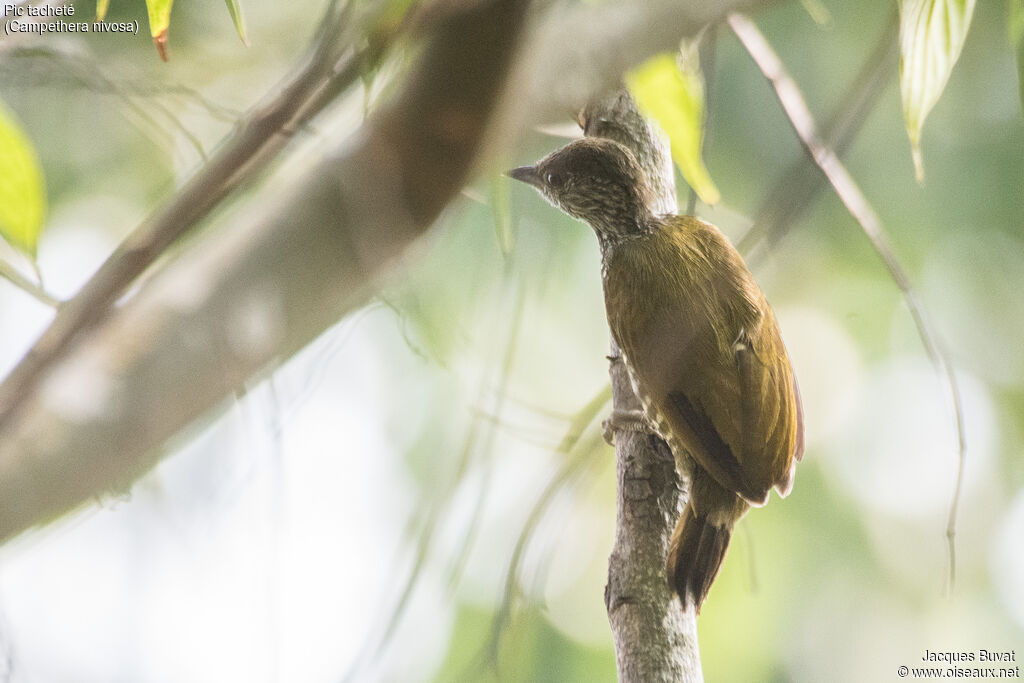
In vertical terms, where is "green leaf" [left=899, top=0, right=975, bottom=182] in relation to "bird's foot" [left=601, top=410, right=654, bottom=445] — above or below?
above

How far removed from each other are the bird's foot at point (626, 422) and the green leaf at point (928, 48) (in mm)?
577

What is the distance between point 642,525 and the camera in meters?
1.29

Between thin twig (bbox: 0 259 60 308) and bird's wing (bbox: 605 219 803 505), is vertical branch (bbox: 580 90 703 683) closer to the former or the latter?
bird's wing (bbox: 605 219 803 505)

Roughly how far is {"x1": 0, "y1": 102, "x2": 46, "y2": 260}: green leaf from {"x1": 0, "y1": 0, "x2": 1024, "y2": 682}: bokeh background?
7 centimetres

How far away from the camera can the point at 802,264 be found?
1.03 metres

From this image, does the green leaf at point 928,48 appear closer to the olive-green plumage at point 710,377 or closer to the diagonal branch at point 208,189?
the olive-green plumage at point 710,377

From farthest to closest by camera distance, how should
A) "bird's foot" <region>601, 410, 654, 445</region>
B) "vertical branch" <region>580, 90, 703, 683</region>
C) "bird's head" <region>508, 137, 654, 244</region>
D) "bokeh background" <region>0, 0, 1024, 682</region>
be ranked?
"bird's head" <region>508, 137, 654, 244</region> < "bird's foot" <region>601, 410, 654, 445</region> < "vertical branch" <region>580, 90, 703, 683</region> < "bokeh background" <region>0, 0, 1024, 682</region>

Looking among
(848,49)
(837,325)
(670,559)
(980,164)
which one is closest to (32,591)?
(670,559)

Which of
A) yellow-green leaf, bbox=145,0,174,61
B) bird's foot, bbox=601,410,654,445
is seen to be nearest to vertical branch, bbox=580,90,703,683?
bird's foot, bbox=601,410,654,445

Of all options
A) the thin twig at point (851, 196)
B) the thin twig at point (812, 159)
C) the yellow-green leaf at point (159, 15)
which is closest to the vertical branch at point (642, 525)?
the thin twig at point (851, 196)

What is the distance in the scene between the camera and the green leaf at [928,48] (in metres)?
0.90

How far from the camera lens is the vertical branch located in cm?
110

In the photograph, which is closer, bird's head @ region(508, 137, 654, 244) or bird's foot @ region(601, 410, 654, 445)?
bird's foot @ region(601, 410, 654, 445)

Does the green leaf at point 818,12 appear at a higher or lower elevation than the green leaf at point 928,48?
higher
